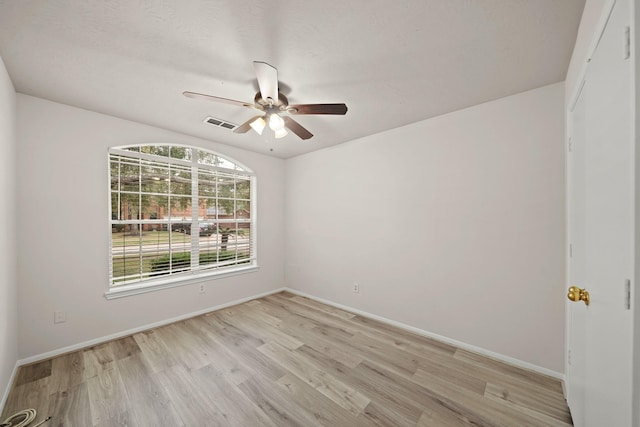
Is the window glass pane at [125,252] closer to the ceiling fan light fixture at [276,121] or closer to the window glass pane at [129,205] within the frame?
Result: the window glass pane at [129,205]

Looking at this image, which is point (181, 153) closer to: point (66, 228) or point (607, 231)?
point (66, 228)

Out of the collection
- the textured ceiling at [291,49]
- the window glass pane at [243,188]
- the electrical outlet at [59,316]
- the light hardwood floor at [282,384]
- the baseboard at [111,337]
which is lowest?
the light hardwood floor at [282,384]

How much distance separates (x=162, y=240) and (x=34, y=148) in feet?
4.93

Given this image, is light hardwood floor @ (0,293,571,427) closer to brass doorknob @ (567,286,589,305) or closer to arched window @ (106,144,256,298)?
arched window @ (106,144,256,298)

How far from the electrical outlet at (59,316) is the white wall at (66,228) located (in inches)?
1.1

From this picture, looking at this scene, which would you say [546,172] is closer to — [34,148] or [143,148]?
[143,148]

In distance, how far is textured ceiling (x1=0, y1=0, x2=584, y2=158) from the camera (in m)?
1.36

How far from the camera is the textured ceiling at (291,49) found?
136cm

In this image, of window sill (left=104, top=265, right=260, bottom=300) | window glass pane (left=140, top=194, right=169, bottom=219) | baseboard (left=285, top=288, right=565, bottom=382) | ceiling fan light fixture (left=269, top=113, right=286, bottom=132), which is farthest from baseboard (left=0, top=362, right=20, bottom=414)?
baseboard (left=285, top=288, right=565, bottom=382)

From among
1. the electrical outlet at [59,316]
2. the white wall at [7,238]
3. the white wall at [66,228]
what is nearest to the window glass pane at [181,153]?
the white wall at [66,228]

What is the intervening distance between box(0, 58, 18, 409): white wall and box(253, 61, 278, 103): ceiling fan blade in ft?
6.29

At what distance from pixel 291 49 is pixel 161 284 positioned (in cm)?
315

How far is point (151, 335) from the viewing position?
9.27ft

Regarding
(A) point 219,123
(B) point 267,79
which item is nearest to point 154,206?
(A) point 219,123
